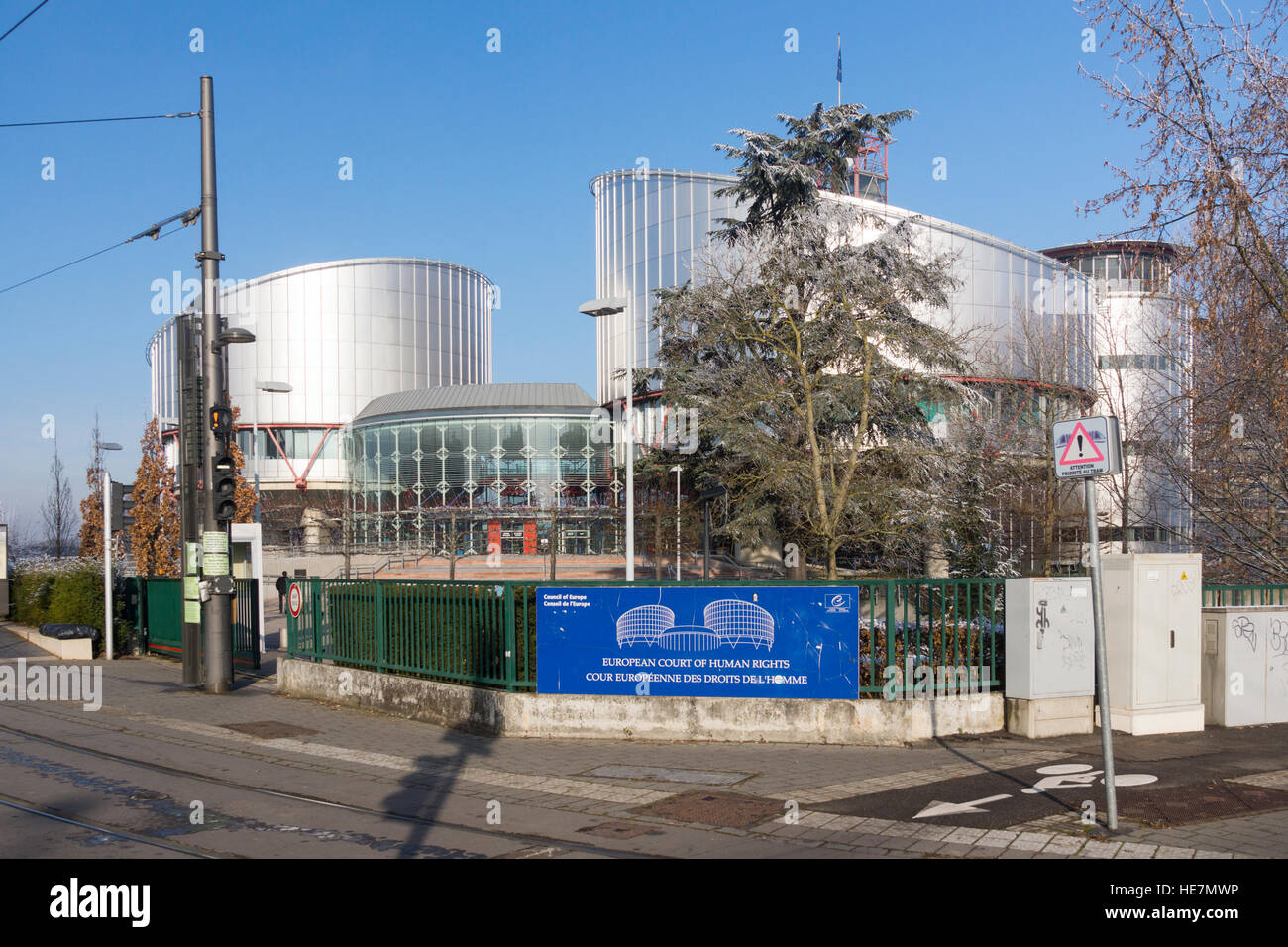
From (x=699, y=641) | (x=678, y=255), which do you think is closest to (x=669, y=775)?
(x=699, y=641)

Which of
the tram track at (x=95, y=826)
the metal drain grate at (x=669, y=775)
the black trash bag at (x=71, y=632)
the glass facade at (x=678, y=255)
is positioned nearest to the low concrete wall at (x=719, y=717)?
the metal drain grate at (x=669, y=775)

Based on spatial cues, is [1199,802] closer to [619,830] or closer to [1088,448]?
[1088,448]

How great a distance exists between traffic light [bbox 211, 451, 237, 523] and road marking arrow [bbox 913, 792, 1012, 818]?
41.9 feet

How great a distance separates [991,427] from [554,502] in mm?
33895

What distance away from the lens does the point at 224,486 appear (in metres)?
17.6

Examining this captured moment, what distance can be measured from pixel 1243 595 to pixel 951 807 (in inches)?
328

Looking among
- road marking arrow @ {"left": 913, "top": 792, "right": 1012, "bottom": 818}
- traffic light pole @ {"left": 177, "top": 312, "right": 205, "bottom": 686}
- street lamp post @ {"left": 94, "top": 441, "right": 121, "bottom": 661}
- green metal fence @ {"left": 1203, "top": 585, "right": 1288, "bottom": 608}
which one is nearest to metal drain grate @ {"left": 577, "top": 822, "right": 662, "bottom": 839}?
road marking arrow @ {"left": 913, "top": 792, "right": 1012, "bottom": 818}

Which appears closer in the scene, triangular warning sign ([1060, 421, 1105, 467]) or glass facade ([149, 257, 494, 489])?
triangular warning sign ([1060, 421, 1105, 467])

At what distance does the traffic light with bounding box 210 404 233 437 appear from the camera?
17703mm

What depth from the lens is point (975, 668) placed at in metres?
12.7

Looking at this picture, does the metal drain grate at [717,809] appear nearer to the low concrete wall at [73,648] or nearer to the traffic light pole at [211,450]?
the traffic light pole at [211,450]

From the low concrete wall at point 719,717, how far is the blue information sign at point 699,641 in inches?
5.9

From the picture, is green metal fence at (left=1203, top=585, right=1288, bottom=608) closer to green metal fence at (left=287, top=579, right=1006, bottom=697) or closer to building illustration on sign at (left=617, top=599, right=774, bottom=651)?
green metal fence at (left=287, top=579, right=1006, bottom=697)
